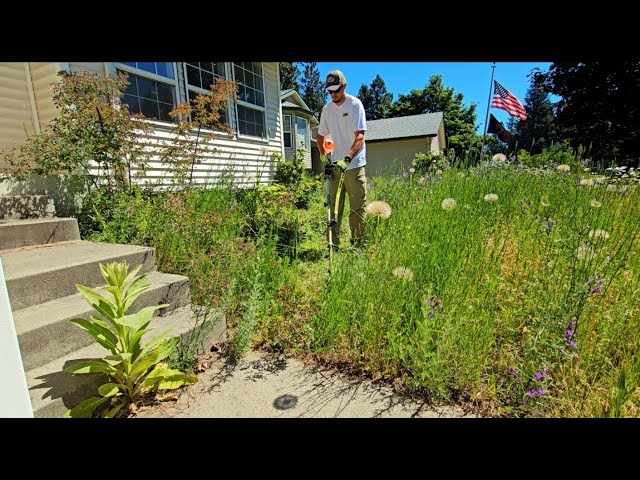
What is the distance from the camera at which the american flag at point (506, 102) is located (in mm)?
6708

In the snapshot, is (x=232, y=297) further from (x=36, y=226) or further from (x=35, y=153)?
(x=35, y=153)

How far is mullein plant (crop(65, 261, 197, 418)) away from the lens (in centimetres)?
138

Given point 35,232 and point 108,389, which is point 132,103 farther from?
point 108,389

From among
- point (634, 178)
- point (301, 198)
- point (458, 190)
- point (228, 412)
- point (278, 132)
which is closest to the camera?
point (228, 412)

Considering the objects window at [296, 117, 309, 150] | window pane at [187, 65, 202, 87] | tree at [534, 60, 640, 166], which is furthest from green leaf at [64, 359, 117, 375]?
window at [296, 117, 309, 150]

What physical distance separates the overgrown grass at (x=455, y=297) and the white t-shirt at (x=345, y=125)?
0.78 m

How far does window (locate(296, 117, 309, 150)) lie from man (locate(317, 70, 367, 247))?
12.8 metres

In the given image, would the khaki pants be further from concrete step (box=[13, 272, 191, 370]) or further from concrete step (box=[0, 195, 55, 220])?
concrete step (box=[0, 195, 55, 220])

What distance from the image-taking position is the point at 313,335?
2.01 m

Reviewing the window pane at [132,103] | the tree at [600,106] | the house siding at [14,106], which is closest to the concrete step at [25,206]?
the house siding at [14,106]

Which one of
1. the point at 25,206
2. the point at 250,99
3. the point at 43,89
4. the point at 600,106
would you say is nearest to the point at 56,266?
the point at 25,206
